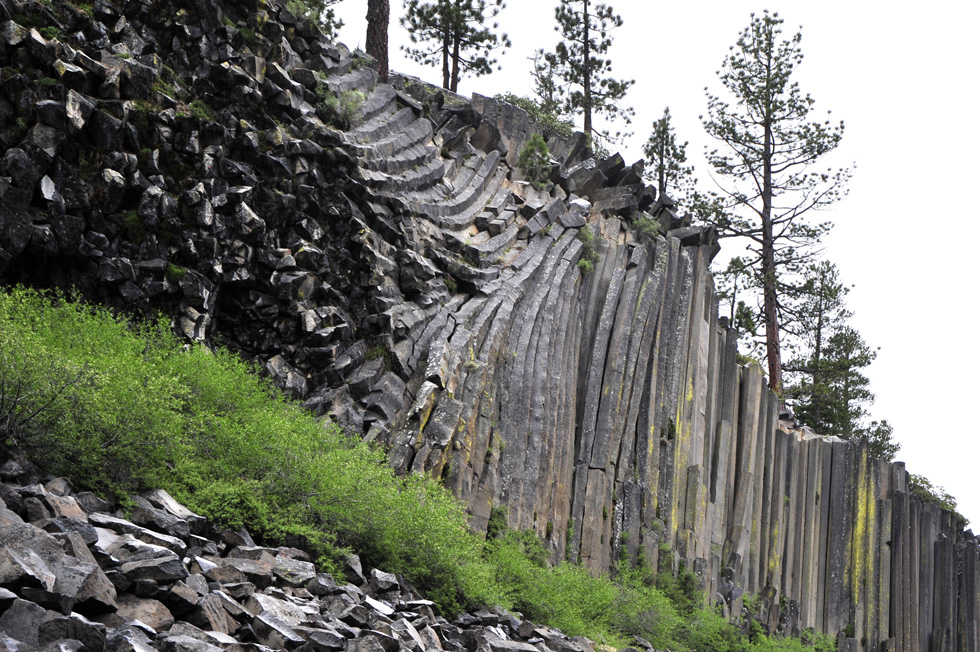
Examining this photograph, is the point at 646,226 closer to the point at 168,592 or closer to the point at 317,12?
the point at 317,12

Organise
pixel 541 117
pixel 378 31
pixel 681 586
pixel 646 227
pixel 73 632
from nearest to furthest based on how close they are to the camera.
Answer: pixel 73 632 → pixel 681 586 → pixel 378 31 → pixel 646 227 → pixel 541 117

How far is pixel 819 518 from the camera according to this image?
24250 millimetres

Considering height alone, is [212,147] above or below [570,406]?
above

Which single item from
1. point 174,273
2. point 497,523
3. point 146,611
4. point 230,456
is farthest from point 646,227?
point 146,611

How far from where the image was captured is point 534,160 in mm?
20391

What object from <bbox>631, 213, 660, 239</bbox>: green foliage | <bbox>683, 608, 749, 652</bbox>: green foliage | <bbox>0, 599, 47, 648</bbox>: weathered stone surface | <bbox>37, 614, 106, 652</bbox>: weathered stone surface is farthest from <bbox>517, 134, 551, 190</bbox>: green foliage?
<bbox>0, 599, 47, 648</bbox>: weathered stone surface

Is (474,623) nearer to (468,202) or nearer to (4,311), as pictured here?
(4,311)

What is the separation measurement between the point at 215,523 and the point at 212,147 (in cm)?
678

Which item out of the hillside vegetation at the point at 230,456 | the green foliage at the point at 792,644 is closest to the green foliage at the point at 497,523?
the hillside vegetation at the point at 230,456

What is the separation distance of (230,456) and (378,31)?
1257 cm

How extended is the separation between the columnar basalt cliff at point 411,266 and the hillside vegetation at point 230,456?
1.02 metres

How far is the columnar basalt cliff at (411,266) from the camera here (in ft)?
42.2

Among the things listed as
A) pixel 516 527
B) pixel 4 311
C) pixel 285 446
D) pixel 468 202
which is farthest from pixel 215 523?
pixel 468 202

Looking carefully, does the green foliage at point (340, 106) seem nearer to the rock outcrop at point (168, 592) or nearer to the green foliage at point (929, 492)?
the rock outcrop at point (168, 592)
